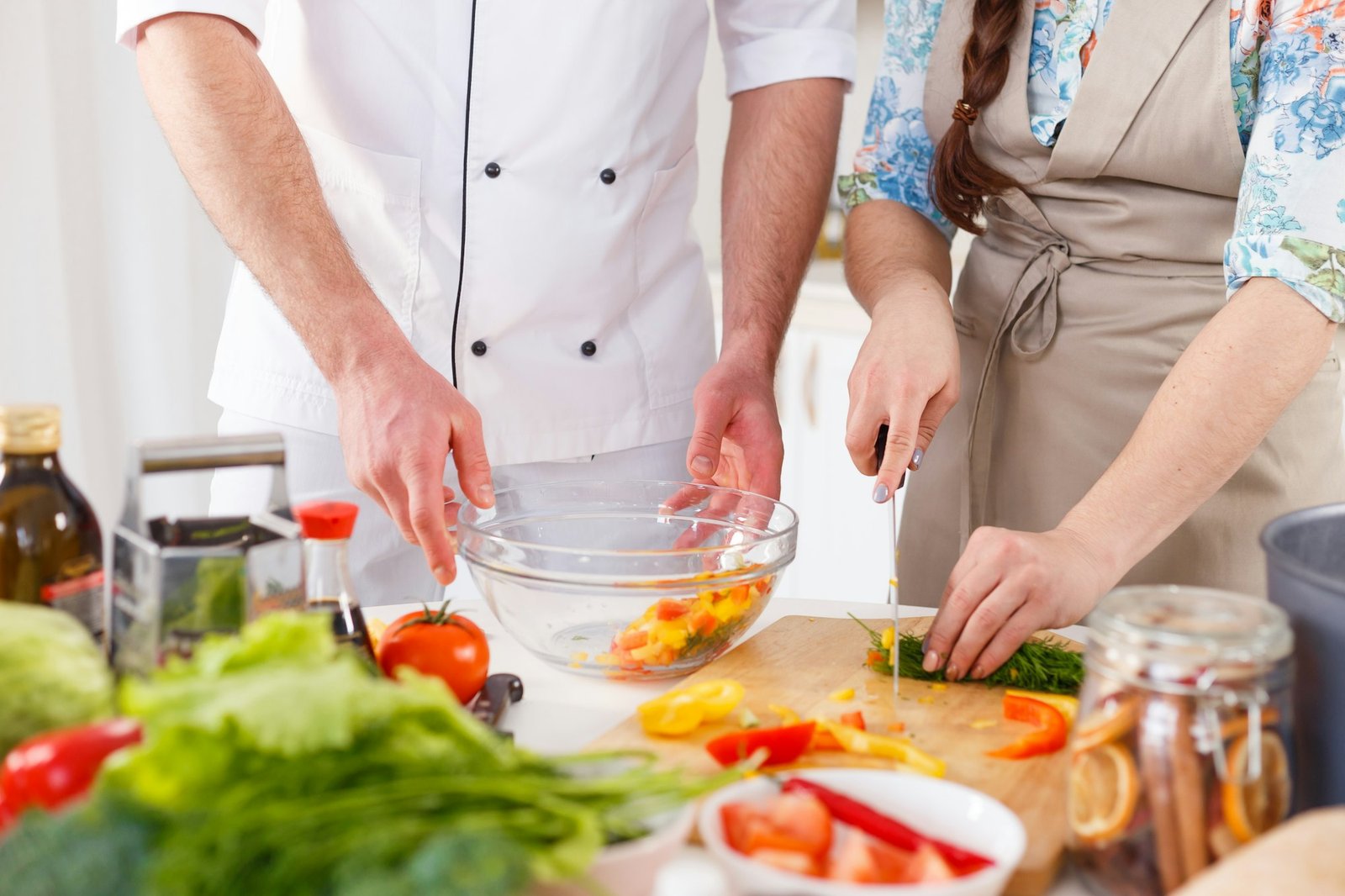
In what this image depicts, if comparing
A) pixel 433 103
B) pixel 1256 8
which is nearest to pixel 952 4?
pixel 1256 8

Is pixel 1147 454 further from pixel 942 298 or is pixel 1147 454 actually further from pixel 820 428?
pixel 820 428

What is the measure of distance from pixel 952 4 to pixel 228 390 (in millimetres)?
991

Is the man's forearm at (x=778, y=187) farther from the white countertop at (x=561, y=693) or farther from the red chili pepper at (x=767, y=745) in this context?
the red chili pepper at (x=767, y=745)

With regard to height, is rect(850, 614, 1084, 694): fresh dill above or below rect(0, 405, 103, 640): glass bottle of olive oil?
below

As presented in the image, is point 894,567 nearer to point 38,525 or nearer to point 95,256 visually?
point 38,525

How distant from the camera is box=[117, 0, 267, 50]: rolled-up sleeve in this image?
131 cm

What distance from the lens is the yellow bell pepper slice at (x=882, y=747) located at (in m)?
0.93

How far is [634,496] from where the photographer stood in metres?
1.38

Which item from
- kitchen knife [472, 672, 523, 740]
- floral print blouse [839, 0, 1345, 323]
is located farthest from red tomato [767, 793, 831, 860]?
floral print blouse [839, 0, 1345, 323]

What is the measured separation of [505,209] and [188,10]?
1.33ft

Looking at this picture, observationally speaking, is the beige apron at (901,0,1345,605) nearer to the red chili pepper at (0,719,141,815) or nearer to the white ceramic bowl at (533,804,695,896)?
the white ceramic bowl at (533,804,695,896)

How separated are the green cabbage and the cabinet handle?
7.85 feet

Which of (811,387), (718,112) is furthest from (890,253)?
(718,112)

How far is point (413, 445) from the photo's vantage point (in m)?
1.12
